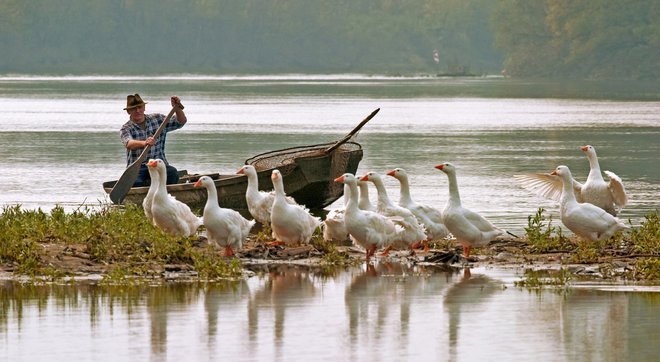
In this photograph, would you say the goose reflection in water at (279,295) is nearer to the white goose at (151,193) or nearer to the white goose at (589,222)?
the white goose at (151,193)

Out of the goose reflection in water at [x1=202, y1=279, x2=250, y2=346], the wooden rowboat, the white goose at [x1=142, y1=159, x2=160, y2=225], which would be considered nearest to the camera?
the goose reflection in water at [x1=202, y1=279, x2=250, y2=346]

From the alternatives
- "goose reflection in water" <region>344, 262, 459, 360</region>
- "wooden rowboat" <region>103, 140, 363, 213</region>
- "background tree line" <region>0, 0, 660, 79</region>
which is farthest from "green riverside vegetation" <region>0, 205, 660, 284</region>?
"background tree line" <region>0, 0, 660, 79</region>

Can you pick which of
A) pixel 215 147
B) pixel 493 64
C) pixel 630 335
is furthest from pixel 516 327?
pixel 493 64

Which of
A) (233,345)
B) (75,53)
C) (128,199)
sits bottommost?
(233,345)

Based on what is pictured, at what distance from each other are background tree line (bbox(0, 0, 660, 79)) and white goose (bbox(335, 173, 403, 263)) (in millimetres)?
138159

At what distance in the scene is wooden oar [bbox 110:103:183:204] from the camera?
19875 mm

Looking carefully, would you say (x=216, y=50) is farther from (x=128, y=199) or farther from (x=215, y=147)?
(x=128, y=199)

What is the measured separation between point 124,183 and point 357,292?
660 centimetres

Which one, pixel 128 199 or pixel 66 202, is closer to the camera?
pixel 128 199

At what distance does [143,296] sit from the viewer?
1415cm

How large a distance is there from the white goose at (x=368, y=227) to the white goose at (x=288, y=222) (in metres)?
0.62

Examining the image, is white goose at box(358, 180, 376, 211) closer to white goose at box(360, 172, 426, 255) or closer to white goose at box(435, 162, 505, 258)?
white goose at box(360, 172, 426, 255)

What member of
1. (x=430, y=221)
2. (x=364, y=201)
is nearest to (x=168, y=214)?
(x=364, y=201)

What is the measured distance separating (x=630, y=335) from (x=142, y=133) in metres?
9.48
